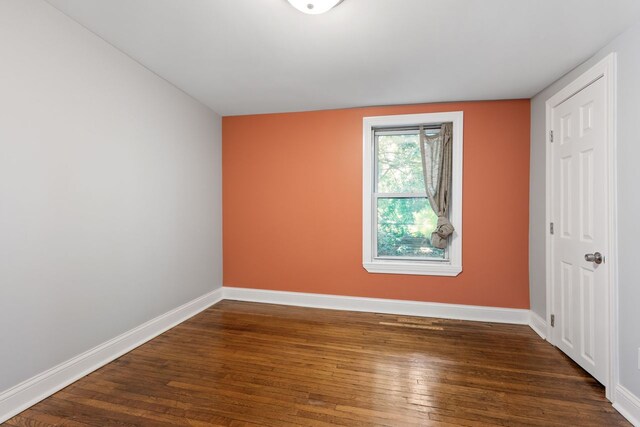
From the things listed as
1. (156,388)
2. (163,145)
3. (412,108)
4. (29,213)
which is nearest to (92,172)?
(29,213)

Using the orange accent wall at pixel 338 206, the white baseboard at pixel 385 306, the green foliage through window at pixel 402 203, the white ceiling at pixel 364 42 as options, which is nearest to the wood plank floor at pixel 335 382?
the white baseboard at pixel 385 306

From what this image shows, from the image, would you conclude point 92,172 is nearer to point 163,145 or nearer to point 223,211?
point 163,145

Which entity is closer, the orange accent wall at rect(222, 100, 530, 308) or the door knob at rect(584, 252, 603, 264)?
the door knob at rect(584, 252, 603, 264)

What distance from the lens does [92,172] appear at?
2.23 m

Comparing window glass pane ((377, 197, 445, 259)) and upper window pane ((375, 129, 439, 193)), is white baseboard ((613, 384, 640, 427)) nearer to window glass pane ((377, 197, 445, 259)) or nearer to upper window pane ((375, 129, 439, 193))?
window glass pane ((377, 197, 445, 259))

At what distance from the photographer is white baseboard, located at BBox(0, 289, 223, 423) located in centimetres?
176

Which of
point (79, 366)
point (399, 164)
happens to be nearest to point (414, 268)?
point (399, 164)

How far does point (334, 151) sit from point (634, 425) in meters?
3.30

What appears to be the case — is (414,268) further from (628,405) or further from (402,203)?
(628,405)

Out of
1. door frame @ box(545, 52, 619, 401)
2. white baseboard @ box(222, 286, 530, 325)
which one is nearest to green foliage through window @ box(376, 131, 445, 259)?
white baseboard @ box(222, 286, 530, 325)

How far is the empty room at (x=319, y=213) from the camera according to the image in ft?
6.00

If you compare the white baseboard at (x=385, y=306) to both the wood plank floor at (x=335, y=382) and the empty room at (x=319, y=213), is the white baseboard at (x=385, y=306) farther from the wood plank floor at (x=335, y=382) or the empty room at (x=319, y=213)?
the wood plank floor at (x=335, y=382)

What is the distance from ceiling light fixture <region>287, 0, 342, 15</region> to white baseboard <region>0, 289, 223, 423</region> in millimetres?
2852

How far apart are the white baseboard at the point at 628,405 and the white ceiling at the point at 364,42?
2.34 meters
